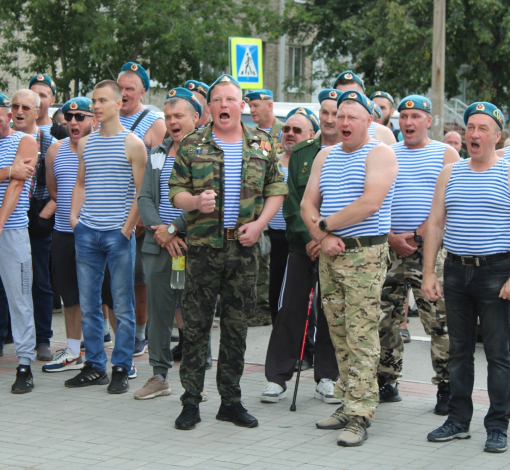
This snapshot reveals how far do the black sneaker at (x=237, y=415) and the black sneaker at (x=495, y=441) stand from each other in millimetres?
1505

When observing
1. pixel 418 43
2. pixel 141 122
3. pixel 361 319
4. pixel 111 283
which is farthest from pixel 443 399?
pixel 418 43

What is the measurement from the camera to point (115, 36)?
892 inches

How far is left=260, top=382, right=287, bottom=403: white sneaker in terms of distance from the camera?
628 centimetres

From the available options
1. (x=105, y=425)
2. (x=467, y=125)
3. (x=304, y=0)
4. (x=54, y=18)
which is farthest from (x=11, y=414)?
(x=304, y=0)

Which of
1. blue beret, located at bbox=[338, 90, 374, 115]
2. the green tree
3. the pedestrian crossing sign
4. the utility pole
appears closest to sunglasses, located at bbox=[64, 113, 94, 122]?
blue beret, located at bbox=[338, 90, 374, 115]

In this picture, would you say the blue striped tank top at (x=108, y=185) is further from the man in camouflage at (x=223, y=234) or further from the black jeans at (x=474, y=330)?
the black jeans at (x=474, y=330)

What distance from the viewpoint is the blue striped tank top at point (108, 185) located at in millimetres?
6590

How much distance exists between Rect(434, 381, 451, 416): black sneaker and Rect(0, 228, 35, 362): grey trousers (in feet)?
10.3

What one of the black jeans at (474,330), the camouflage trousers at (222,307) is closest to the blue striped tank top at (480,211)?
the black jeans at (474,330)

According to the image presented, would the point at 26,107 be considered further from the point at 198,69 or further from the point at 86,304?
the point at 198,69

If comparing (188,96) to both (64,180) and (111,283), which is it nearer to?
(111,283)

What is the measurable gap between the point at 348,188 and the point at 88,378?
8.92 ft

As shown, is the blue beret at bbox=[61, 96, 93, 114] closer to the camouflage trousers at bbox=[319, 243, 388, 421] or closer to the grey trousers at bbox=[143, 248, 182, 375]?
the grey trousers at bbox=[143, 248, 182, 375]

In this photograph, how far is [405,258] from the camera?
614 centimetres
